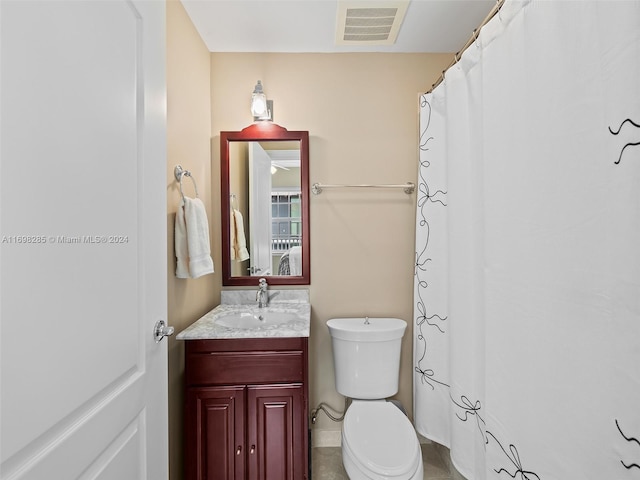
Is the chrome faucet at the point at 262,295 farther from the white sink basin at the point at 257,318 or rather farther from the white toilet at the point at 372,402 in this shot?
the white toilet at the point at 372,402

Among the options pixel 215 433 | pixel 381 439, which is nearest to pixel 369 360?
pixel 381 439

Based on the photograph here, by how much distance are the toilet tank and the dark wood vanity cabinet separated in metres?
0.41

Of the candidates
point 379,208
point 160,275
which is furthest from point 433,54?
point 160,275

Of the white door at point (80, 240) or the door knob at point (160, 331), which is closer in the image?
the white door at point (80, 240)

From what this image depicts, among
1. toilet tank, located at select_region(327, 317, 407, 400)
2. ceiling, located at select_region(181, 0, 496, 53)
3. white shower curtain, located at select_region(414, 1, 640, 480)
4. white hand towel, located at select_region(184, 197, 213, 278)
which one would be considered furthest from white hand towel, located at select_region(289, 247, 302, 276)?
ceiling, located at select_region(181, 0, 496, 53)

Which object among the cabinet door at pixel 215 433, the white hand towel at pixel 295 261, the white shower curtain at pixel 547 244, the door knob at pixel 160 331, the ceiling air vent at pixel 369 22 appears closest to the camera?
the white shower curtain at pixel 547 244

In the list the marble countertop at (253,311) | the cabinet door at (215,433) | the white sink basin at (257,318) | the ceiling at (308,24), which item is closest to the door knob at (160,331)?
the marble countertop at (253,311)

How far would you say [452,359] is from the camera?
1568 millimetres

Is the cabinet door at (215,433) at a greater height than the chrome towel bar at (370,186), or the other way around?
the chrome towel bar at (370,186)

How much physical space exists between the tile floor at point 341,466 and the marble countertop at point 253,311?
2.79 ft

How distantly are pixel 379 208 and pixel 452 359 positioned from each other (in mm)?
977

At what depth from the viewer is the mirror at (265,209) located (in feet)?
7.05

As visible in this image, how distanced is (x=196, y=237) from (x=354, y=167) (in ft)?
3.48

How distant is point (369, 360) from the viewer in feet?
6.21
